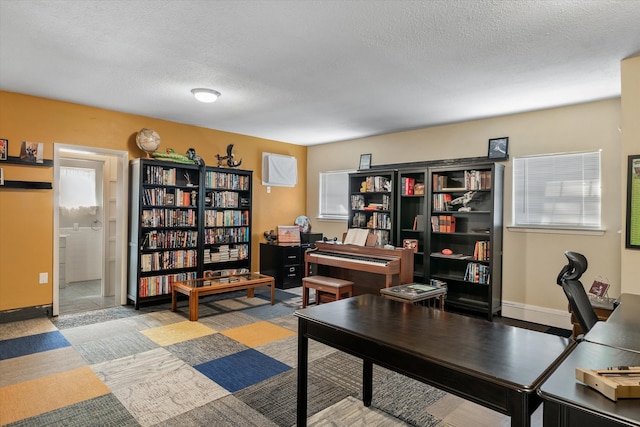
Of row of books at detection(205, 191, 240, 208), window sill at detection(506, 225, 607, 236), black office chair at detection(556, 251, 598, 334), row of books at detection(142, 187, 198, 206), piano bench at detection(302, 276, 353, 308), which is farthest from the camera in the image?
row of books at detection(205, 191, 240, 208)

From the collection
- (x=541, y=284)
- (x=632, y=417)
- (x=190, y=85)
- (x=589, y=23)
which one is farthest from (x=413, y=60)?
(x=541, y=284)

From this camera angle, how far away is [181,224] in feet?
16.9

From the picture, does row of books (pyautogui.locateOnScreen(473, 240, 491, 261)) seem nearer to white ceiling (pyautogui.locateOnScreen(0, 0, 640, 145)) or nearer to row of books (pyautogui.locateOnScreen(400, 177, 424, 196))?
row of books (pyautogui.locateOnScreen(400, 177, 424, 196))

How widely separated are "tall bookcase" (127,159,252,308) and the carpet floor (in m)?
0.87

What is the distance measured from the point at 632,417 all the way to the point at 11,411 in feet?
10.3

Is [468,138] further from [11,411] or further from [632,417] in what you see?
[11,411]

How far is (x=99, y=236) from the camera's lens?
6.35 m

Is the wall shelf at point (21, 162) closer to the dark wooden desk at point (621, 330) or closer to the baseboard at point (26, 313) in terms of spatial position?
the baseboard at point (26, 313)

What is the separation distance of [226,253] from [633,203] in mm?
4791

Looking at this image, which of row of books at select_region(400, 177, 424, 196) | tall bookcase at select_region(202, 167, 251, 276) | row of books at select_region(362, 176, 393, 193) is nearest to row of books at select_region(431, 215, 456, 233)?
row of books at select_region(400, 177, 424, 196)

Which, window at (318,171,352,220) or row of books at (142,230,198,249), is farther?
window at (318,171,352,220)

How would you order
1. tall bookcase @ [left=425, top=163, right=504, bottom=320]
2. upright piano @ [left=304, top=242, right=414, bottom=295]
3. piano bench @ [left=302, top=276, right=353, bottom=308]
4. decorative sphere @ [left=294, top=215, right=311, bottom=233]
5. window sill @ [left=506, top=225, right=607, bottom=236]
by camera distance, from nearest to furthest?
window sill @ [left=506, top=225, right=607, bottom=236]
upright piano @ [left=304, top=242, right=414, bottom=295]
piano bench @ [left=302, top=276, right=353, bottom=308]
tall bookcase @ [left=425, top=163, right=504, bottom=320]
decorative sphere @ [left=294, top=215, right=311, bottom=233]

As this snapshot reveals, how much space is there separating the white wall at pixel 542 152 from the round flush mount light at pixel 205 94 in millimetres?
3022

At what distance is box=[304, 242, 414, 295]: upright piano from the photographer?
4.17 m
